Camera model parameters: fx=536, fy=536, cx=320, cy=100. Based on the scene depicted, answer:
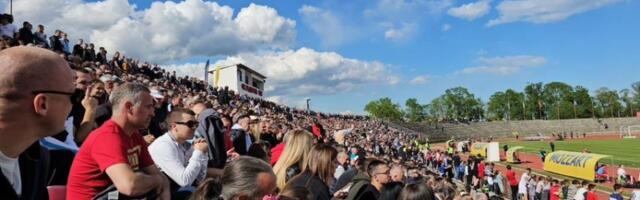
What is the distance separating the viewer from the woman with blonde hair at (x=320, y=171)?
526cm

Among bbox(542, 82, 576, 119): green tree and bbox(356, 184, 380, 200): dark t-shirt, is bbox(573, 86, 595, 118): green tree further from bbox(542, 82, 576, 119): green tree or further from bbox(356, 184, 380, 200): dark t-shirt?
bbox(356, 184, 380, 200): dark t-shirt

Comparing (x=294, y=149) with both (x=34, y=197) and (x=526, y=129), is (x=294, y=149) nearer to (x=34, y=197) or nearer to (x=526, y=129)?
(x=34, y=197)

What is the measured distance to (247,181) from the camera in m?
3.36

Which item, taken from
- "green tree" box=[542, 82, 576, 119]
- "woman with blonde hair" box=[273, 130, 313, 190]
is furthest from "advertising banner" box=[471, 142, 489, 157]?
"green tree" box=[542, 82, 576, 119]

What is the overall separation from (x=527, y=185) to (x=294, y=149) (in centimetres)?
2052

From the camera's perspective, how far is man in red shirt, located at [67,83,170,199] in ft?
11.2

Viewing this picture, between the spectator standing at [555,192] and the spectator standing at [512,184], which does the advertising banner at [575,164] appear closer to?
the spectator standing at [512,184]

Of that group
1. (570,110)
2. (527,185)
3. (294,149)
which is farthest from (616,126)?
(294,149)

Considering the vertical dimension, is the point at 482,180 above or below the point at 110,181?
below

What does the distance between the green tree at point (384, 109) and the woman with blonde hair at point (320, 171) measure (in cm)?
14092

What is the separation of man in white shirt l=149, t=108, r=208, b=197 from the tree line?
141826 millimetres

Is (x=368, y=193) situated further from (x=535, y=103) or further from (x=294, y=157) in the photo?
(x=535, y=103)

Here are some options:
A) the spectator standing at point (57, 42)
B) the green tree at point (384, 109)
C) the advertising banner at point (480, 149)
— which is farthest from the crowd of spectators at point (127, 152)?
the green tree at point (384, 109)

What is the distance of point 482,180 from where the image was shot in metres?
28.2
